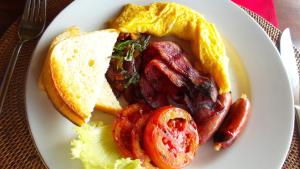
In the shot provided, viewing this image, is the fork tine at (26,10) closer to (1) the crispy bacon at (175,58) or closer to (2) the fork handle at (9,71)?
(2) the fork handle at (9,71)

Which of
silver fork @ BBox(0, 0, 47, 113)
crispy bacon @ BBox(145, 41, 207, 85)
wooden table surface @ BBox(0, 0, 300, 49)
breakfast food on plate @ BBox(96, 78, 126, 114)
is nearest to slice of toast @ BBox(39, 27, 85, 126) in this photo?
breakfast food on plate @ BBox(96, 78, 126, 114)

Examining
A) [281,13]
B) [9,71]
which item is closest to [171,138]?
[9,71]

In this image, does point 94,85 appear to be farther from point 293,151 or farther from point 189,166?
point 293,151

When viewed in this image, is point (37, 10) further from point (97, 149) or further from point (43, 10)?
point (97, 149)

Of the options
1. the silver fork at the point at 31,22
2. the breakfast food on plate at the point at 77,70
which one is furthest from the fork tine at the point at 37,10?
the breakfast food on plate at the point at 77,70

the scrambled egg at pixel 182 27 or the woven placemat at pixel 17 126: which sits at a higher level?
the scrambled egg at pixel 182 27

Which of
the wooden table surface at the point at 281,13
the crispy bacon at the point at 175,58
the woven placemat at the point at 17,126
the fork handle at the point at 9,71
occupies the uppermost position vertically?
the crispy bacon at the point at 175,58

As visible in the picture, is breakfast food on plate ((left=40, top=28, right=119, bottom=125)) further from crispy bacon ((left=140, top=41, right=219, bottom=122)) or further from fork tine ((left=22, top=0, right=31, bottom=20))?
fork tine ((left=22, top=0, right=31, bottom=20))
